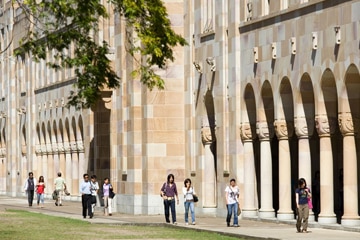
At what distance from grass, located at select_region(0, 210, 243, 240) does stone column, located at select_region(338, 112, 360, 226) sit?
13.1 ft

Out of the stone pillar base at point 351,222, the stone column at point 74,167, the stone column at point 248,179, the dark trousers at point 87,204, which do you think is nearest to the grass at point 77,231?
the dark trousers at point 87,204

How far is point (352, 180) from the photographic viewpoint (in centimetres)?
4691

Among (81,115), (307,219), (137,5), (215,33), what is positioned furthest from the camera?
(81,115)

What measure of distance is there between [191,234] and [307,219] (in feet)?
10.8

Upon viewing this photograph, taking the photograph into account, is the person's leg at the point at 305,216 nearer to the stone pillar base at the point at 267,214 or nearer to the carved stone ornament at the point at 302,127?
the carved stone ornament at the point at 302,127

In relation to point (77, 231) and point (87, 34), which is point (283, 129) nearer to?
point (77, 231)

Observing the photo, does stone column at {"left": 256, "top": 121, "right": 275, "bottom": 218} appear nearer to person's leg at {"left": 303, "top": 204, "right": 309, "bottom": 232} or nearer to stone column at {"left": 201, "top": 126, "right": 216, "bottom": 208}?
stone column at {"left": 201, "top": 126, "right": 216, "bottom": 208}

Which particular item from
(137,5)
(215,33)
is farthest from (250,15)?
(137,5)

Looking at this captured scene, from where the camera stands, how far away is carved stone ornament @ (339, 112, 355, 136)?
4669 centimetres

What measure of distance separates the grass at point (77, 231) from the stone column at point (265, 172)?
3.71 metres

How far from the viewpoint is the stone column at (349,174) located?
4675cm

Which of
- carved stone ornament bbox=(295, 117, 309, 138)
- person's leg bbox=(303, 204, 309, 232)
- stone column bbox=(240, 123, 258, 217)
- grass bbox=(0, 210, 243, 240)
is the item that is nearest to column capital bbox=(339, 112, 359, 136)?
person's leg bbox=(303, 204, 309, 232)

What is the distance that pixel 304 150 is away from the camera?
165 ft

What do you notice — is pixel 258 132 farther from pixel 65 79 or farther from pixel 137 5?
pixel 65 79
